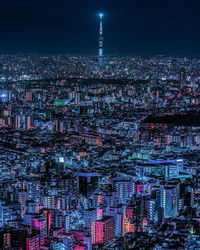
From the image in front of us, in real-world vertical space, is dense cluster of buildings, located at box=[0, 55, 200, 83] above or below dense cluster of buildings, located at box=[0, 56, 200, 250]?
above

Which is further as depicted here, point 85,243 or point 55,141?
point 55,141

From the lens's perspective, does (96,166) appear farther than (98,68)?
No

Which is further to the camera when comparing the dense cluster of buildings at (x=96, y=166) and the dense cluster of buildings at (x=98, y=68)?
the dense cluster of buildings at (x=98, y=68)

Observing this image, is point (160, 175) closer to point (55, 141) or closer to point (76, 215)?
point (76, 215)

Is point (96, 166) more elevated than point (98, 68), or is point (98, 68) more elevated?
point (98, 68)

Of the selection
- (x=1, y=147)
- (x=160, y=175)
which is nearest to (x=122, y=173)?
(x=160, y=175)

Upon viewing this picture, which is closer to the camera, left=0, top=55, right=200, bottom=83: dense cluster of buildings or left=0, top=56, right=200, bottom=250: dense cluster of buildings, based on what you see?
left=0, top=56, right=200, bottom=250: dense cluster of buildings

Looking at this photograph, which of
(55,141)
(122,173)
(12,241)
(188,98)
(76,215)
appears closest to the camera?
Result: (12,241)

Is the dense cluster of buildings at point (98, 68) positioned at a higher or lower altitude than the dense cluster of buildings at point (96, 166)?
higher
